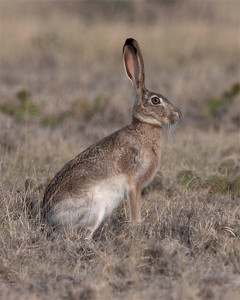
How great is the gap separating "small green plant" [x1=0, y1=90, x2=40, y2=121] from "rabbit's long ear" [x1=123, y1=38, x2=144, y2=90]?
3664 mm

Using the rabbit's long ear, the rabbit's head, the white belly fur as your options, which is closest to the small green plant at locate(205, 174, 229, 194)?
the rabbit's head

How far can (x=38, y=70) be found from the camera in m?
13.3

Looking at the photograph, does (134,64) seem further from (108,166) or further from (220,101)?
(220,101)

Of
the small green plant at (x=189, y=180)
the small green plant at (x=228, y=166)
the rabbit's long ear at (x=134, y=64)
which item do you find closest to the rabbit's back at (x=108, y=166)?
the rabbit's long ear at (x=134, y=64)

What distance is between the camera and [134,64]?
17.6 ft

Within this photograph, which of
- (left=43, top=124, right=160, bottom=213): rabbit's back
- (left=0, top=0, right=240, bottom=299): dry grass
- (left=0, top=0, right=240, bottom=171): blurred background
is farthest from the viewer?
(left=0, top=0, right=240, bottom=171): blurred background

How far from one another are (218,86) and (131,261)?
823 centimetres

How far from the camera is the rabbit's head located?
529cm

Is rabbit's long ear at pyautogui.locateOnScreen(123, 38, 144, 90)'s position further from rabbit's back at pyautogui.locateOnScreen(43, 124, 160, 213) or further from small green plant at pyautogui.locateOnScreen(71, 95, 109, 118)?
small green plant at pyautogui.locateOnScreen(71, 95, 109, 118)

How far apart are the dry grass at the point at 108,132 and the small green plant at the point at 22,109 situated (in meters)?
0.10

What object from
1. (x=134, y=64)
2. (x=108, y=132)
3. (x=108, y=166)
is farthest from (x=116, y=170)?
(x=108, y=132)

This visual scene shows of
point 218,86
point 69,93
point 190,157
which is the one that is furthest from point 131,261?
point 218,86

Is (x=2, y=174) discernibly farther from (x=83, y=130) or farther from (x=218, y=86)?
(x=218, y=86)

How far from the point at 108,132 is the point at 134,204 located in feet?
14.2
